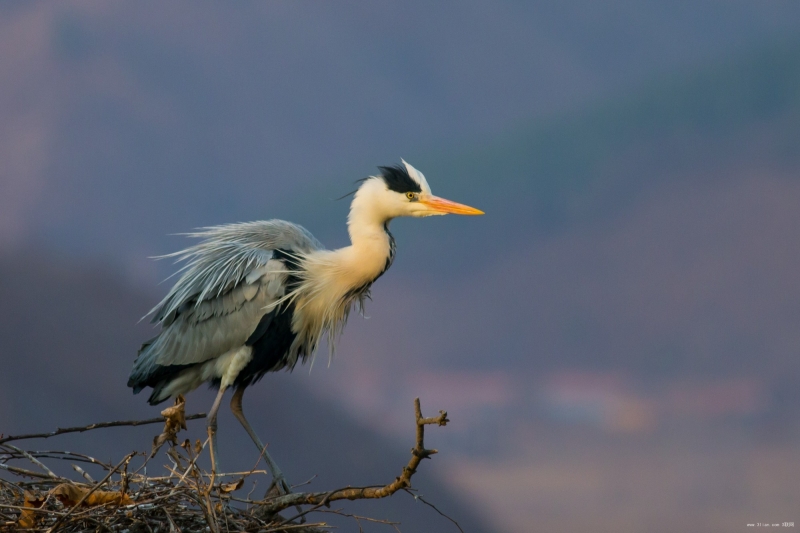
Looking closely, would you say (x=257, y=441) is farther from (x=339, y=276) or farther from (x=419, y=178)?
(x=419, y=178)

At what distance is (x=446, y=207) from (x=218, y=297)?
1721 millimetres

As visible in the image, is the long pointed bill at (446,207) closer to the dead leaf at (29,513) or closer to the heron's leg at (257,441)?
the heron's leg at (257,441)

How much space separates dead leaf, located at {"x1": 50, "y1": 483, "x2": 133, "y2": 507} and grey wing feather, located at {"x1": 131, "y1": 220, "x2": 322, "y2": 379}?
2.01 m

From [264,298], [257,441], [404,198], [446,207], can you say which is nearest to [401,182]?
[404,198]

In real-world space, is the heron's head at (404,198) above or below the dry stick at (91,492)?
above

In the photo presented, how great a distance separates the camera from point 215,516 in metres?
4.86

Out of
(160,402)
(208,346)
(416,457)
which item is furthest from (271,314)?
(416,457)

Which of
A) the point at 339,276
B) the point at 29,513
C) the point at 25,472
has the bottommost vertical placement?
the point at 29,513

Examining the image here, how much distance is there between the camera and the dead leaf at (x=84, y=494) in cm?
471

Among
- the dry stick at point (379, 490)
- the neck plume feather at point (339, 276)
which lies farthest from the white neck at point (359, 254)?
the dry stick at point (379, 490)

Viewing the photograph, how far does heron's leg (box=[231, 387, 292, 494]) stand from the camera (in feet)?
21.7

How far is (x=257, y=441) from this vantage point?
22.8 feet

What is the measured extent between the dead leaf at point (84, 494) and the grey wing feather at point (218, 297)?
201 cm

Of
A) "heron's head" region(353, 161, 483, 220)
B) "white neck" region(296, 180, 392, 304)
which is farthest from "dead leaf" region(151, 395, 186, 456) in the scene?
"heron's head" region(353, 161, 483, 220)
